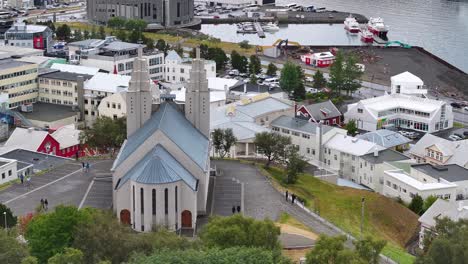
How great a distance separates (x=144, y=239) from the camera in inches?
603

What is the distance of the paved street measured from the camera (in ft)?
70.3

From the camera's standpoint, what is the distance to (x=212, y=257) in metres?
13.3

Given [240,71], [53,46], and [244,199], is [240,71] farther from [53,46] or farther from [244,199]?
[244,199]

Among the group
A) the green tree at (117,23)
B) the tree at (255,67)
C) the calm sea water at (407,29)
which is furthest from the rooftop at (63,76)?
the calm sea water at (407,29)

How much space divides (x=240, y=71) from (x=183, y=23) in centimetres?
2642

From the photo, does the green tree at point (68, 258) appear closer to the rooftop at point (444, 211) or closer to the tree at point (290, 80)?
the rooftop at point (444, 211)

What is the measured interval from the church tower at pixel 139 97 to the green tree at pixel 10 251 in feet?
28.2

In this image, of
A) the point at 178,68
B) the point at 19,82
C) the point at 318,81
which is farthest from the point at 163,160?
the point at 318,81

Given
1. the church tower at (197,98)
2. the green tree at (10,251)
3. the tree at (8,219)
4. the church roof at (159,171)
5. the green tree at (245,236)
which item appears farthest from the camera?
the church tower at (197,98)

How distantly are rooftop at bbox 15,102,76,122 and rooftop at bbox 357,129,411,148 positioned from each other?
11996 mm

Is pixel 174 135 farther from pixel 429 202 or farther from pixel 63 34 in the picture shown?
pixel 63 34

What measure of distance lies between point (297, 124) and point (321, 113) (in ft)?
11.7

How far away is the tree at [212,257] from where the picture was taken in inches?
517

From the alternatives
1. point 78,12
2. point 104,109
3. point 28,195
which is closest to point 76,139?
point 104,109
